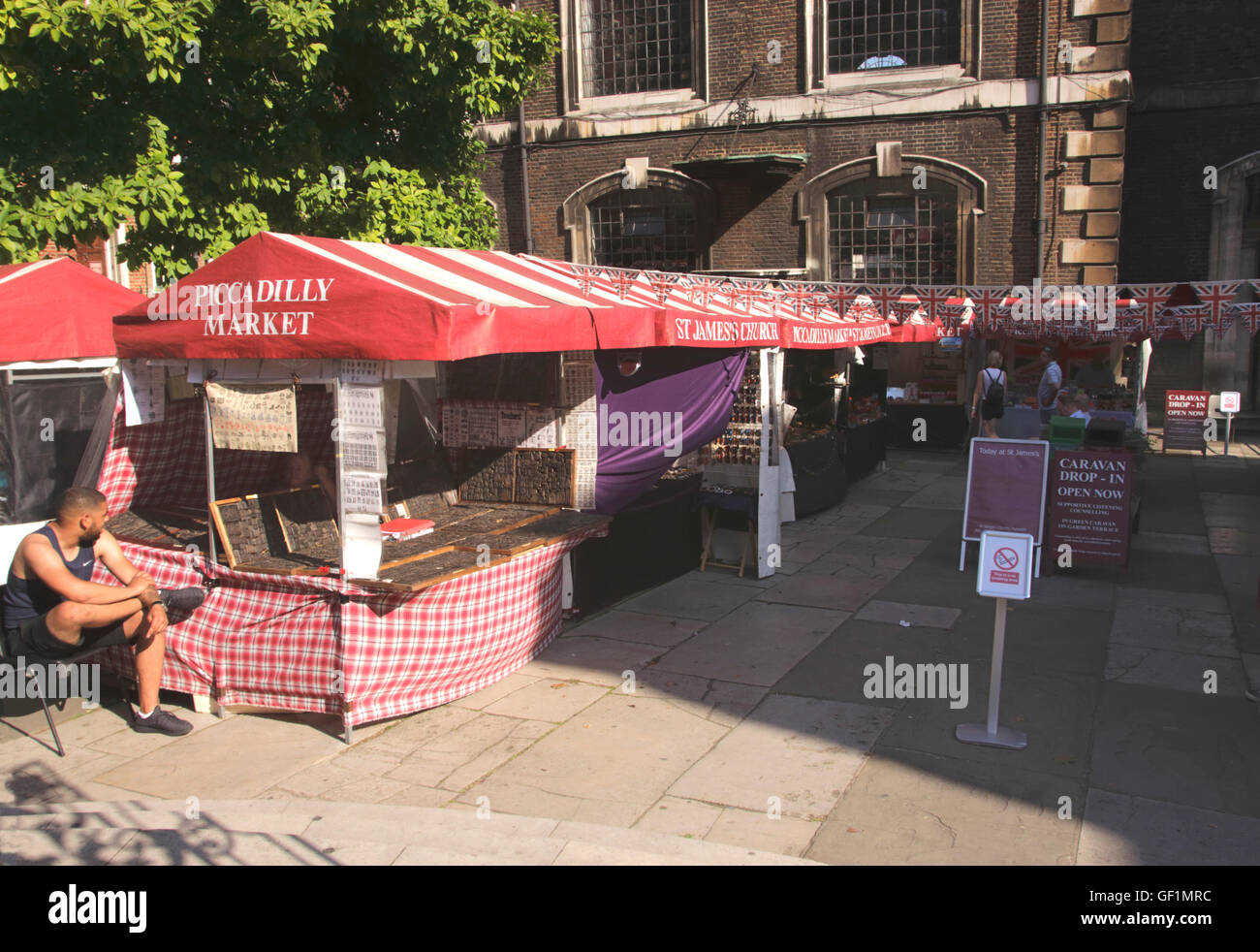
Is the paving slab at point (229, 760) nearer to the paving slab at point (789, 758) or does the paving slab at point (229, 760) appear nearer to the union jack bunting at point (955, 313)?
the paving slab at point (789, 758)

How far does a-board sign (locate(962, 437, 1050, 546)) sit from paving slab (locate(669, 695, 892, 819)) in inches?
82.8

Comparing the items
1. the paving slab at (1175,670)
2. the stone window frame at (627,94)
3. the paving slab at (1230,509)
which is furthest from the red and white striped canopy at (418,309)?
the stone window frame at (627,94)

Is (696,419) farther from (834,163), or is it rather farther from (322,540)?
(834,163)

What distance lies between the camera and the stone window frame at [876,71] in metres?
19.0

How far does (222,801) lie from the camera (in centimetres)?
546

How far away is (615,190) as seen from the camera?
22172mm

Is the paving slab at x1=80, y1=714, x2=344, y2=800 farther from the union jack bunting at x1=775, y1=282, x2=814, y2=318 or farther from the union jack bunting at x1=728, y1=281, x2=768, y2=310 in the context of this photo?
the union jack bunting at x1=775, y1=282, x2=814, y2=318

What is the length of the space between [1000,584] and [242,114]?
866cm

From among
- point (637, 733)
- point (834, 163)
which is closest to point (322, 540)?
point (637, 733)

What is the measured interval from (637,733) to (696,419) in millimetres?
3904

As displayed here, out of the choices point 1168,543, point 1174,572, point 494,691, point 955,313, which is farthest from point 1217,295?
point 494,691

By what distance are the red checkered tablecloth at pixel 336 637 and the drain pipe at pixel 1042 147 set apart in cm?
1502

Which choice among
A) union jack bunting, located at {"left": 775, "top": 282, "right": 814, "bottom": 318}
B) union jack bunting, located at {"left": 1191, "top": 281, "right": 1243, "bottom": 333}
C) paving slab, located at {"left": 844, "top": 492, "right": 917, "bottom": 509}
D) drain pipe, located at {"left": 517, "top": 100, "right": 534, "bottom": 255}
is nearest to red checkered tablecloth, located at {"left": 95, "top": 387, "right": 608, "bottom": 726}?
union jack bunting, located at {"left": 775, "top": 282, "right": 814, "bottom": 318}
